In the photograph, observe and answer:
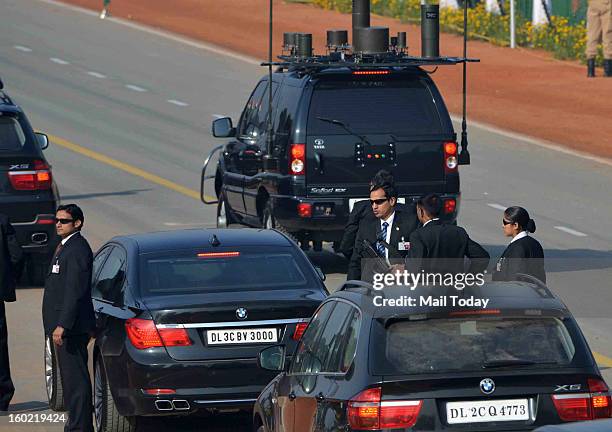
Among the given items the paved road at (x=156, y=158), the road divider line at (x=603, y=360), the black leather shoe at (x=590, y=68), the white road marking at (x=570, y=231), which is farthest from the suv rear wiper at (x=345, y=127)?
the black leather shoe at (x=590, y=68)

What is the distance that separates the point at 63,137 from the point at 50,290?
20.0 metres

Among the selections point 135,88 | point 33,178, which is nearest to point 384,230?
point 33,178

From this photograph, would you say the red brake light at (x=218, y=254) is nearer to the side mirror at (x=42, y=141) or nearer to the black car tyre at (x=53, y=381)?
the black car tyre at (x=53, y=381)

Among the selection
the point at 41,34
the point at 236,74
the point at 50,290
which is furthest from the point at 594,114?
the point at 50,290

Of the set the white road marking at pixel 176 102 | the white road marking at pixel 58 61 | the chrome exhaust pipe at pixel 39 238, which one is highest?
the white road marking at pixel 58 61

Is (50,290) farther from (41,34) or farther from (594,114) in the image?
(41,34)

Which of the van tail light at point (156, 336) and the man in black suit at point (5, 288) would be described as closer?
the van tail light at point (156, 336)

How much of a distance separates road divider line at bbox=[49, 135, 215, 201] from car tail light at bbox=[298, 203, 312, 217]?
23.8 feet

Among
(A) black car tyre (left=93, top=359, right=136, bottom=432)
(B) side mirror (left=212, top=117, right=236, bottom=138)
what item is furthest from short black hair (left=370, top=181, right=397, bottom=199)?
(B) side mirror (left=212, top=117, right=236, bottom=138)

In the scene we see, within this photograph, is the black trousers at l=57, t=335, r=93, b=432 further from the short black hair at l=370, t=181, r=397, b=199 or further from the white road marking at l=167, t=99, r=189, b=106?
the white road marking at l=167, t=99, r=189, b=106

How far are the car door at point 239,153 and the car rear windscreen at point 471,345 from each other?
11.9 metres

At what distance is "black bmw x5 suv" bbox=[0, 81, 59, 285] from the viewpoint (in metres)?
18.0

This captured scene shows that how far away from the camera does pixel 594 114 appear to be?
111 feet

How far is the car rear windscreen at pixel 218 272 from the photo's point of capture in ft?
38.2
